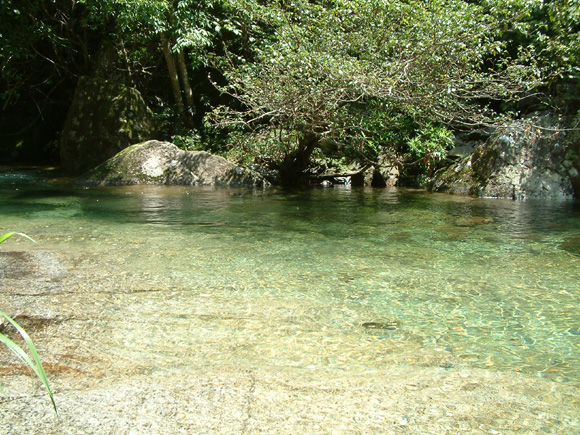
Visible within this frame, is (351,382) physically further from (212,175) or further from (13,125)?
(13,125)

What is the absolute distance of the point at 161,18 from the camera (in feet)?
35.0

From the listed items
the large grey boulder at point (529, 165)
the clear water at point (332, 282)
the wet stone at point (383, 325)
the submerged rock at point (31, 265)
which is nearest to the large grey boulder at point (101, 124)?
the clear water at point (332, 282)

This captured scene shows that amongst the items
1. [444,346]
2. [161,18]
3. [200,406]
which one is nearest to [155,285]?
[200,406]

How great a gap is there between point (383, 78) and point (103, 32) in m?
9.16

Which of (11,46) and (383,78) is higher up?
(11,46)

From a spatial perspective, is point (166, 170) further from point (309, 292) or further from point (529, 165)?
point (309, 292)

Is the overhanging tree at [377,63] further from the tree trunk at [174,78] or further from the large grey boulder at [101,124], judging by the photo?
the large grey boulder at [101,124]

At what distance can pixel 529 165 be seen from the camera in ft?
29.7

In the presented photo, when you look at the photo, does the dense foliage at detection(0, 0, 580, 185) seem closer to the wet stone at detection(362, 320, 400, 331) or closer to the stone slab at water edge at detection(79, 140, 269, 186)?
the stone slab at water edge at detection(79, 140, 269, 186)

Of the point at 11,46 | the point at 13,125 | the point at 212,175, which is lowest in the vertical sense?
the point at 212,175

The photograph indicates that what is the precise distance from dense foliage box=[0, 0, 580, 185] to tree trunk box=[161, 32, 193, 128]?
0.04 meters

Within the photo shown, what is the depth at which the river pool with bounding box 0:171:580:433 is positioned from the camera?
2.37 m

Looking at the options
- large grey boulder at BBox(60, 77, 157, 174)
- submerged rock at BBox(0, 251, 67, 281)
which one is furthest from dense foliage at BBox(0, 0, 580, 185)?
submerged rock at BBox(0, 251, 67, 281)

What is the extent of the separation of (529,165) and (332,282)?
6969 millimetres
